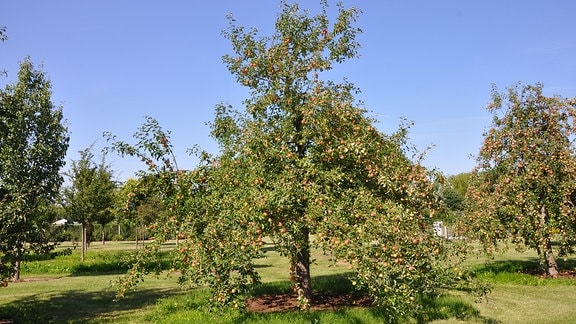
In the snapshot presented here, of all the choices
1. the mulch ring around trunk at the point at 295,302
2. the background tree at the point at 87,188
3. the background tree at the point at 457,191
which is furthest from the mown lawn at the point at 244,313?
the background tree at the point at 457,191

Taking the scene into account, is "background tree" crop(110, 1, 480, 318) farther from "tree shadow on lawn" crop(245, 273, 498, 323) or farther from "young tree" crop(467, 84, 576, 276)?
"young tree" crop(467, 84, 576, 276)

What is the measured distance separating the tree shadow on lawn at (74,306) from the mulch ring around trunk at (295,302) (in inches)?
146

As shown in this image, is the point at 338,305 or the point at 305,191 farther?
the point at 338,305

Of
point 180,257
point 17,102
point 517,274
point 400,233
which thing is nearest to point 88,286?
point 17,102

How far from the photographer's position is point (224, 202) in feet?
30.7

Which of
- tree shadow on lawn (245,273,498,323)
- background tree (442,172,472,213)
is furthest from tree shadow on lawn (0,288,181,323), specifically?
background tree (442,172,472,213)

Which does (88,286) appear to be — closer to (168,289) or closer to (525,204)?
(168,289)

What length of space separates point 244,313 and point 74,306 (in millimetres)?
7217

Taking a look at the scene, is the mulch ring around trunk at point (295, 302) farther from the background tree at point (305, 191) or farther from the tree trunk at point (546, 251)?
the tree trunk at point (546, 251)

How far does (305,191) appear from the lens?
912cm

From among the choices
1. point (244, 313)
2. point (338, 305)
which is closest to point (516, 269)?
point (338, 305)

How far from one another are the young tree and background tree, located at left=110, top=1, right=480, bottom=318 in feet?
23.7

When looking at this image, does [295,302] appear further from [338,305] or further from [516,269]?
[516,269]

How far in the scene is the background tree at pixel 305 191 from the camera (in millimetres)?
8289
